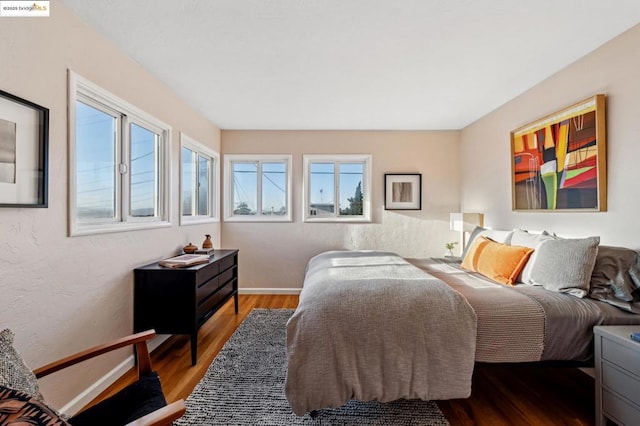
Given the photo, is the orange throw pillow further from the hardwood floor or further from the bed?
the hardwood floor

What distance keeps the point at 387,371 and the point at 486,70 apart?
2.56 metres

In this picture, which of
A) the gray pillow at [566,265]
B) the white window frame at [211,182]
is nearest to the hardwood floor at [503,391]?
the gray pillow at [566,265]

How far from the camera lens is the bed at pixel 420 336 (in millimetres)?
1556

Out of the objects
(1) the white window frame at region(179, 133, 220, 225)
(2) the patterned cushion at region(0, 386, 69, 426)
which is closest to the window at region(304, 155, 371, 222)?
(1) the white window frame at region(179, 133, 220, 225)

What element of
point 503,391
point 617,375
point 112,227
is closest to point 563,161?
point 617,375

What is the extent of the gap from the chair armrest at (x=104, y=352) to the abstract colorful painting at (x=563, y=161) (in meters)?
3.11

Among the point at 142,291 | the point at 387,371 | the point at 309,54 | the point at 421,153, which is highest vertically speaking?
the point at 309,54

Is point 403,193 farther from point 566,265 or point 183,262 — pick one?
point 183,262

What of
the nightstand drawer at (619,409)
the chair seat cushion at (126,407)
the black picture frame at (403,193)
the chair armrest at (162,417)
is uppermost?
the black picture frame at (403,193)

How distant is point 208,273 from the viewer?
2547mm

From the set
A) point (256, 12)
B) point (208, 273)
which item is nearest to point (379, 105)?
point (256, 12)

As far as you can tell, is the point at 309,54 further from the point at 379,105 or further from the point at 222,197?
the point at 222,197

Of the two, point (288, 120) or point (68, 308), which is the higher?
point (288, 120)

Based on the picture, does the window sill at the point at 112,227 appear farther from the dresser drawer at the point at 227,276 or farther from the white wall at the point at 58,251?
the dresser drawer at the point at 227,276
